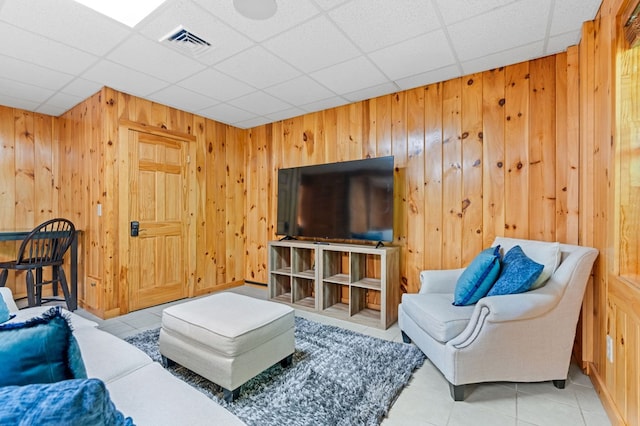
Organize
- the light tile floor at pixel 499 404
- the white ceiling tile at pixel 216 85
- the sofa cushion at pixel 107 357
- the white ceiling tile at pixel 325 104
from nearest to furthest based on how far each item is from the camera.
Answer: the sofa cushion at pixel 107 357 → the light tile floor at pixel 499 404 → the white ceiling tile at pixel 216 85 → the white ceiling tile at pixel 325 104

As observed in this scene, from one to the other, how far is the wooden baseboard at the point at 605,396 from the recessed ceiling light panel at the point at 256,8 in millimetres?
2979

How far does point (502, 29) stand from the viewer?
220 cm

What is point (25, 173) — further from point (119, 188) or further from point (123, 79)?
point (123, 79)

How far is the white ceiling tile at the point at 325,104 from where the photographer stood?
11.6 feet

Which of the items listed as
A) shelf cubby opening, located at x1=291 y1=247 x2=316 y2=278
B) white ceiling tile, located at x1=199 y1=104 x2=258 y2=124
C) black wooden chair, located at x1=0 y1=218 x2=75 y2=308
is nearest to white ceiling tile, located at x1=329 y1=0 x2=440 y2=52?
white ceiling tile, located at x1=199 y1=104 x2=258 y2=124

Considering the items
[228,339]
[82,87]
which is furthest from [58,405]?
[82,87]

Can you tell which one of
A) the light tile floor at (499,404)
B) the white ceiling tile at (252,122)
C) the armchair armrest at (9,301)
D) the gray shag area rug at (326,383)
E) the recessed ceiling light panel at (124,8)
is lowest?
the light tile floor at (499,404)

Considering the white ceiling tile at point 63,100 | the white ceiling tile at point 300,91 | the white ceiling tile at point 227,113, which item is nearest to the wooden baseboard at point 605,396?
the white ceiling tile at point 300,91

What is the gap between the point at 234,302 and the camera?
7.54 feet

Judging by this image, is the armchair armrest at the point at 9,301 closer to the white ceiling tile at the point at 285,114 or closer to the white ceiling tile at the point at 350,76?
the white ceiling tile at the point at 350,76

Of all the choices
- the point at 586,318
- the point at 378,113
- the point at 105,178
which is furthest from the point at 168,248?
the point at 586,318

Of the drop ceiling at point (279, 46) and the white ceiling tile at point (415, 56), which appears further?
the white ceiling tile at point (415, 56)

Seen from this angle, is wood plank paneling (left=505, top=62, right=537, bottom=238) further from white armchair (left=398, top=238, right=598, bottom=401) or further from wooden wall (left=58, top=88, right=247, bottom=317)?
wooden wall (left=58, top=88, right=247, bottom=317)

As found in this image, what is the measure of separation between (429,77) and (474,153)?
855 mm
